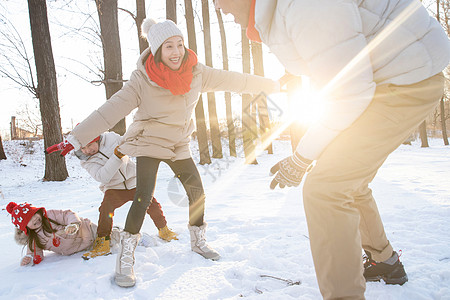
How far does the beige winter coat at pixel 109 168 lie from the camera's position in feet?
9.40

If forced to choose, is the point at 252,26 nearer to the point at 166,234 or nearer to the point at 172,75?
the point at 172,75

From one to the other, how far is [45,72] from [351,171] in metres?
8.65

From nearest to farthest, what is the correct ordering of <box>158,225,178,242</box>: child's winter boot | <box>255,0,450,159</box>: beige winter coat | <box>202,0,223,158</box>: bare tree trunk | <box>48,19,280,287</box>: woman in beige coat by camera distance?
1. <box>255,0,450,159</box>: beige winter coat
2. <box>48,19,280,287</box>: woman in beige coat
3. <box>158,225,178,242</box>: child's winter boot
4. <box>202,0,223,158</box>: bare tree trunk

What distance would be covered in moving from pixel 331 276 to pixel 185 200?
3.90 meters

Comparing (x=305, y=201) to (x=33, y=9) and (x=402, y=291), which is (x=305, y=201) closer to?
(x=402, y=291)

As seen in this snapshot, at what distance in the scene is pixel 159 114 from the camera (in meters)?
2.34

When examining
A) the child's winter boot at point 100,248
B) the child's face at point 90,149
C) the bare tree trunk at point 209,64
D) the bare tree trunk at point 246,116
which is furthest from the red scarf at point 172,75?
the bare tree trunk at point 209,64

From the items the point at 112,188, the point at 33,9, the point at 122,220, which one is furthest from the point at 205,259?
the point at 33,9

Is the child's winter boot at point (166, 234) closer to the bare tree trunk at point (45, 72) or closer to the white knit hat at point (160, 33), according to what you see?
the white knit hat at point (160, 33)

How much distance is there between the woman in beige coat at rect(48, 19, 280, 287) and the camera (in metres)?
2.17

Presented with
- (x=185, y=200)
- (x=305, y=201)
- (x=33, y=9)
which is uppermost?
(x=33, y=9)

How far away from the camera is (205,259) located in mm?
2432

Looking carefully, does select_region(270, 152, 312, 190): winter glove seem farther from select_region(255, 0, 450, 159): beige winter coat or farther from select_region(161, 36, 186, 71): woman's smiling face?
select_region(161, 36, 186, 71): woman's smiling face

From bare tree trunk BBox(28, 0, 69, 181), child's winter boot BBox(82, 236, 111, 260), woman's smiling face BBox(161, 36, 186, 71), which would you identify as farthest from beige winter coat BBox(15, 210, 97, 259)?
bare tree trunk BBox(28, 0, 69, 181)
